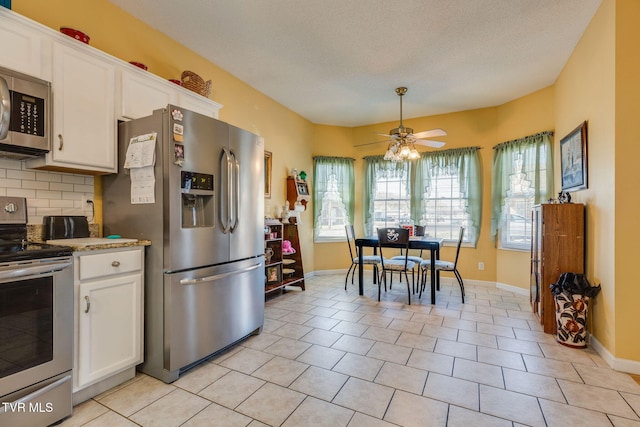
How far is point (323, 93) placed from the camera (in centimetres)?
418

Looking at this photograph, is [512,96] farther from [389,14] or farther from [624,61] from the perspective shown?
[389,14]

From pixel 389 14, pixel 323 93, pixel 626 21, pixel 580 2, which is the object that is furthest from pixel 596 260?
pixel 323 93

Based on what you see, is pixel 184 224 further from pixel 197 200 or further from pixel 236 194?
pixel 236 194

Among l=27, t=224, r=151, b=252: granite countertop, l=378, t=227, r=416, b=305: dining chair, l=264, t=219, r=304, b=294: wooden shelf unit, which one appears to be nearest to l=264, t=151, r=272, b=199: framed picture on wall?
l=264, t=219, r=304, b=294: wooden shelf unit

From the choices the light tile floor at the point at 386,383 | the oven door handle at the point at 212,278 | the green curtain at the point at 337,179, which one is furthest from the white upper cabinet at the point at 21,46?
the green curtain at the point at 337,179

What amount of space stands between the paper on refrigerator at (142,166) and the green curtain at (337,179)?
3511 mm

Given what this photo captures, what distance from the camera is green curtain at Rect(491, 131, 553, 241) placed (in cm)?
395

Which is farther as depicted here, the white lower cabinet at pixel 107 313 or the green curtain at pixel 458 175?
the green curtain at pixel 458 175

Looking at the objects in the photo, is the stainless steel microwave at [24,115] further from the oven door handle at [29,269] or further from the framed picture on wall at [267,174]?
the framed picture on wall at [267,174]

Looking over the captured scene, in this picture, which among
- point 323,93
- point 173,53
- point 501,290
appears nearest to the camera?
point 173,53

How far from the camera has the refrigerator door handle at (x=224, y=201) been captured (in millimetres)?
2350

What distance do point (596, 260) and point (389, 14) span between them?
269 centimetres

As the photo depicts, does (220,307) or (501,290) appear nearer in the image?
(220,307)

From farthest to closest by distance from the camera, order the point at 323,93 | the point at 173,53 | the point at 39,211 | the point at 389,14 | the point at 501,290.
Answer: the point at 501,290
the point at 323,93
the point at 173,53
the point at 389,14
the point at 39,211
